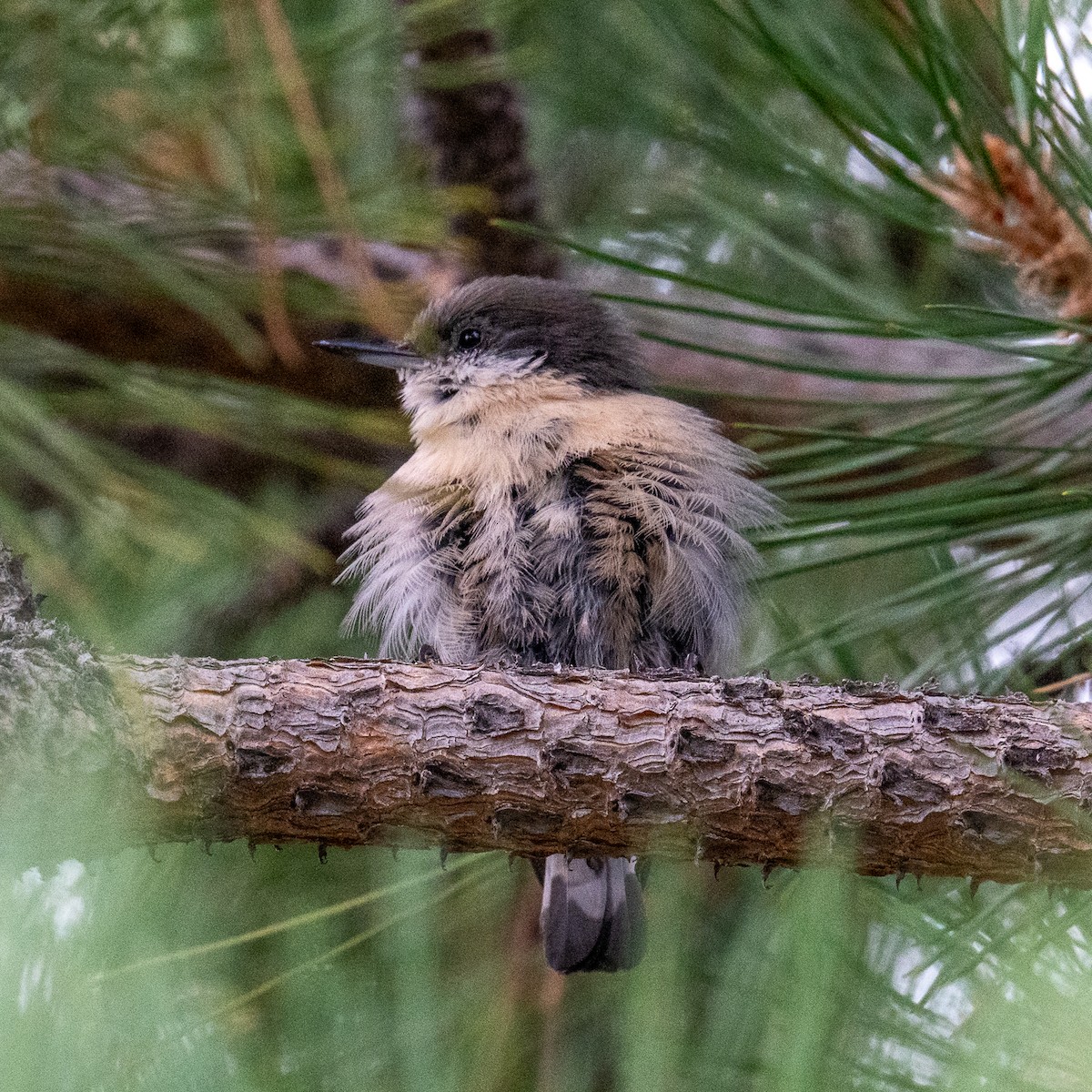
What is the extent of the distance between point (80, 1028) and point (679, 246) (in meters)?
2.60

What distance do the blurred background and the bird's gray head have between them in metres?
0.12

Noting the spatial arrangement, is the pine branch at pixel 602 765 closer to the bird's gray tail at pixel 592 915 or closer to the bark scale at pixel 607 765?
the bark scale at pixel 607 765

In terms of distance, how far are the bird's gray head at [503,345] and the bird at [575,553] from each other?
0.24 metres

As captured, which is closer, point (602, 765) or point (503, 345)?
point (602, 765)

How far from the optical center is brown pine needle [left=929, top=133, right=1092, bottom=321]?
6.62ft

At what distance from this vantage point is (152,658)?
5.89 ft

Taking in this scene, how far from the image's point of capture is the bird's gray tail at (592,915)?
2320 millimetres

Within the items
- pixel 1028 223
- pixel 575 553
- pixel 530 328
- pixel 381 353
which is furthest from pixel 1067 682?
pixel 381 353

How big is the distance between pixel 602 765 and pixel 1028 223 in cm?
111

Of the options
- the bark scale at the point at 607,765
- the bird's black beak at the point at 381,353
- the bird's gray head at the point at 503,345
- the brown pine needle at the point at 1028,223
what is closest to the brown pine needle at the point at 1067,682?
the bark scale at the point at 607,765

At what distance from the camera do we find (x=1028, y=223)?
2049 mm

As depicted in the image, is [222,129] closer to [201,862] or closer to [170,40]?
[170,40]

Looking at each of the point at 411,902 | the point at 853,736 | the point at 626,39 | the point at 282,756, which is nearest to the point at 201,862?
the point at 411,902

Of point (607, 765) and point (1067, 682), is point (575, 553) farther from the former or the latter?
point (1067, 682)
